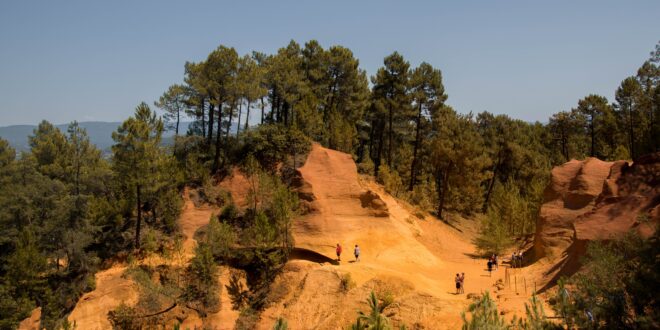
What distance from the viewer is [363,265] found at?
32.4 metres

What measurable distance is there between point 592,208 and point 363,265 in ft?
53.0

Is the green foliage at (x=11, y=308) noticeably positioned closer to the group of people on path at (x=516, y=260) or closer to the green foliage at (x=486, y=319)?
the green foliage at (x=486, y=319)

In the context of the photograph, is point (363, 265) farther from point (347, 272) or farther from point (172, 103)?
point (172, 103)

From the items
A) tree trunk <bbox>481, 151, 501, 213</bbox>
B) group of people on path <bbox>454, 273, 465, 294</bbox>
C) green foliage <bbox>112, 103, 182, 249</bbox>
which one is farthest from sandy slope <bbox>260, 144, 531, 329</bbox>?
tree trunk <bbox>481, 151, 501, 213</bbox>

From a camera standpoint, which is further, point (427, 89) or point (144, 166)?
point (427, 89)

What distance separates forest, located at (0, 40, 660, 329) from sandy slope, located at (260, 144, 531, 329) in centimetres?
256

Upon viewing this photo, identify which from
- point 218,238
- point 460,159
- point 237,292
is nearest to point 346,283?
point 237,292

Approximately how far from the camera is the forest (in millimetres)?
34156

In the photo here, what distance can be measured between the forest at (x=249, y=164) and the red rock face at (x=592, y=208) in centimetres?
498

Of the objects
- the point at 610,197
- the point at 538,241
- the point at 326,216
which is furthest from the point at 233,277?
the point at 610,197

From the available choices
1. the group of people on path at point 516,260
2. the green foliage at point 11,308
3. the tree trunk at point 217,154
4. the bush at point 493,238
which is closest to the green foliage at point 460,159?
the bush at point 493,238

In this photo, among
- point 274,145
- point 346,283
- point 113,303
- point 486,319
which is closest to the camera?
point 486,319

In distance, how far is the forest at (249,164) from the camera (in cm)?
3416

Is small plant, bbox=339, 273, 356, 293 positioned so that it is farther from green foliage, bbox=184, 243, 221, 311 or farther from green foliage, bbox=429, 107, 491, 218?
green foliage, bbox=429, 107, 491, 218
